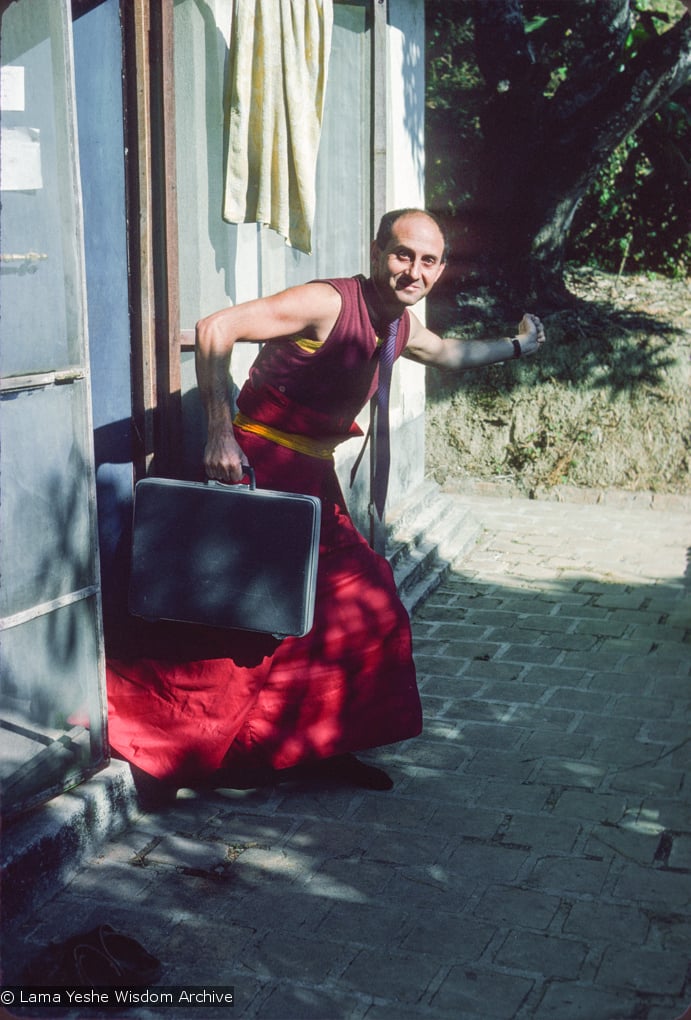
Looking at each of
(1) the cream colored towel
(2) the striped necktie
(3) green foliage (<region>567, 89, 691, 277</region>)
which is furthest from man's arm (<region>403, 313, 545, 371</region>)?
(3) green foliage (<region>567, 89, 691, 277</region>)

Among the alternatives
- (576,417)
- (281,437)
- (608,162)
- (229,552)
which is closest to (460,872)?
(229,552)

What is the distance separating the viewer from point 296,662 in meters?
4.17

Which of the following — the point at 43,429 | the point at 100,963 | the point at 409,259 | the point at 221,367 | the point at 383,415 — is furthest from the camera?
the point at 383,415

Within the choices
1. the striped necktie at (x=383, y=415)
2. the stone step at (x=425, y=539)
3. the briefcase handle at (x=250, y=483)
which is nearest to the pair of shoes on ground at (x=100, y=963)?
the briefcase handle at (x=250, y=483)

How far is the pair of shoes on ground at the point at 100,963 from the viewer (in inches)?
120

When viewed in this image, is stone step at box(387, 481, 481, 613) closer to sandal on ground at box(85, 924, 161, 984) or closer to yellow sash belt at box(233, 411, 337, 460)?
yellow sash belt at box(233, 411, 337, 460)

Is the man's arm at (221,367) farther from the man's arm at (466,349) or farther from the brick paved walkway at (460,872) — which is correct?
the brick paved walkway at (460,872)

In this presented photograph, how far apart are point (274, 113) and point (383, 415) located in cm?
133

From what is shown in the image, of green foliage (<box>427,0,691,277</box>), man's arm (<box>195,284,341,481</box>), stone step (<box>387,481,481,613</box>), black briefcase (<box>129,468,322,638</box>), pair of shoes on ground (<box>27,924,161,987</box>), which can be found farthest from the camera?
green foliage (<box>427,0,691,277</box>)

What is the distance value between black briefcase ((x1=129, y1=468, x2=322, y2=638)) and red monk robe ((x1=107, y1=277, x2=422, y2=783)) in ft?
1.19

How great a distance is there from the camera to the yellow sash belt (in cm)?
421

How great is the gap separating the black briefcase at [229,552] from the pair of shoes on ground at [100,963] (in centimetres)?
102

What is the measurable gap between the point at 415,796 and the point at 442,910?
808mm

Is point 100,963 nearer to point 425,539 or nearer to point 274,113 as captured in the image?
point 274,113
